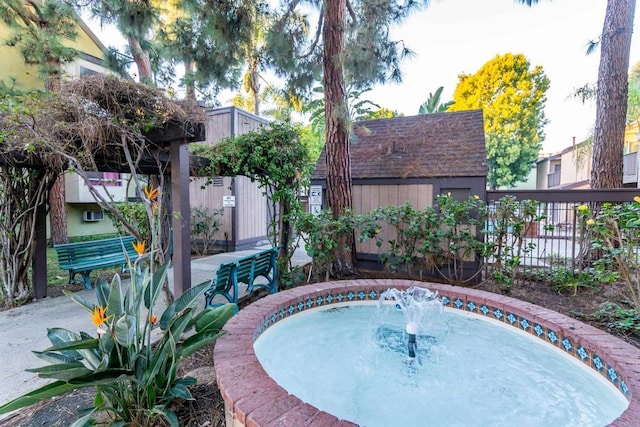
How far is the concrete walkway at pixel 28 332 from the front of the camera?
2.62m

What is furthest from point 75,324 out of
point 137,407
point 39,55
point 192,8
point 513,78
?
point 513,78

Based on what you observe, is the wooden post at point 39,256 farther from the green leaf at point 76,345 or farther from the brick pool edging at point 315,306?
the green leaf at point 76,345

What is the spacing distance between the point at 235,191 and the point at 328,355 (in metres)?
7.16

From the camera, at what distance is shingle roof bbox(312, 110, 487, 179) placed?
20.2 ft

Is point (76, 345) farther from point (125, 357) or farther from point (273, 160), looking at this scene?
point (273, 160)

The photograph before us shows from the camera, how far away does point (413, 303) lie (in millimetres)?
3426

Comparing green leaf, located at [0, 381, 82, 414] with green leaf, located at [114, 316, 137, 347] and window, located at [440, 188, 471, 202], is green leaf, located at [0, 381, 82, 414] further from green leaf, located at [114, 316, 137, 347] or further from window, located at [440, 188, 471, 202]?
window, located at [440, 188, 471, 202]

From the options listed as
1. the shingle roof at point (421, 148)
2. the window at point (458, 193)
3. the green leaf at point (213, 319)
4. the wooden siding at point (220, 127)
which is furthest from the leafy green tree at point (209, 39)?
the window at point (458, 193)

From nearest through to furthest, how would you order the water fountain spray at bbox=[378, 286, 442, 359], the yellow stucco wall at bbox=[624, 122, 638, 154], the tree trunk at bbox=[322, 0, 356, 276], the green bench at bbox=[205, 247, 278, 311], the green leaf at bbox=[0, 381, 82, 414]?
the green leaf at bbox=[0, 381, 82, 414]
the water fountain spray at bbox=[378, 286, 442, 359]
the green bench at bbox=[205, 247, 278, 311]
the tree trunk at bbox=[322, 0, 356, 276]
the yellow stucco wall at bbox=[624, 122, 638, 154]

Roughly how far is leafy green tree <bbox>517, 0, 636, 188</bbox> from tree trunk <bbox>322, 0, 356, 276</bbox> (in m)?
3.81

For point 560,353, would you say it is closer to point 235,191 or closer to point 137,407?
point 137,407

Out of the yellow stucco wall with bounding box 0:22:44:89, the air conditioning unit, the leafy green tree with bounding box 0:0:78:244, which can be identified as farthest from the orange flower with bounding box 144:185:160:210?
the air conditioning unit

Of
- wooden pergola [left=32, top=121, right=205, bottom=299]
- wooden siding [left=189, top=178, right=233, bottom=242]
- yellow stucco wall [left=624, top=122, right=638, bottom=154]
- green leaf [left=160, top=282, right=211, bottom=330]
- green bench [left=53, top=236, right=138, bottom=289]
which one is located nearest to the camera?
green leaf [left=160, top=282, right=211, bottom=330]

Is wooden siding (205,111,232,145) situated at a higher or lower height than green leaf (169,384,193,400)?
higher
